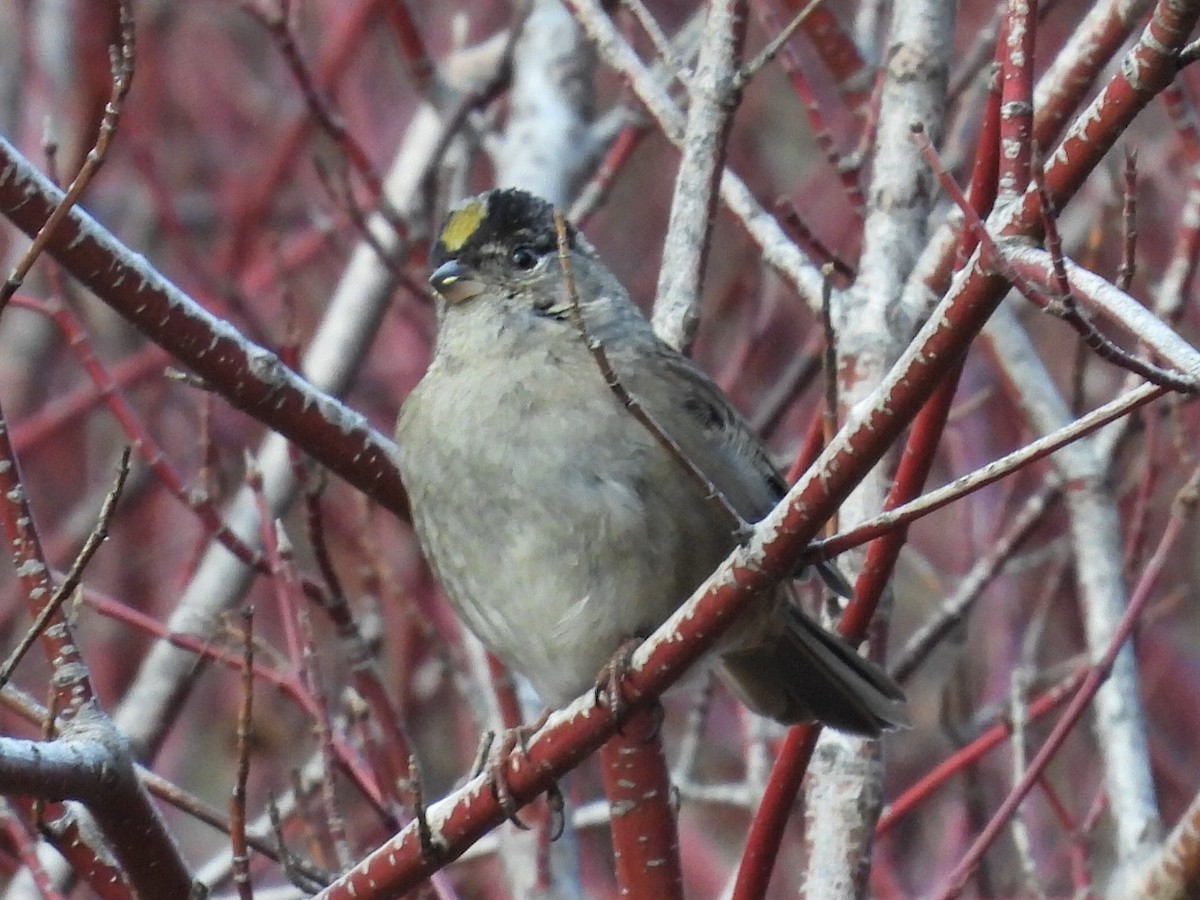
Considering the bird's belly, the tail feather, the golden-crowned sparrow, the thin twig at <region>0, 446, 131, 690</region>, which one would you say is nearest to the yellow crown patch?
the golden-crowned sparrow

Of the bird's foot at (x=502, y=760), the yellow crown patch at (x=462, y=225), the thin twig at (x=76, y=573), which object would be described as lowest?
the bird's foot at (x=502, y=760)

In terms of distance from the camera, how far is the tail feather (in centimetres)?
276

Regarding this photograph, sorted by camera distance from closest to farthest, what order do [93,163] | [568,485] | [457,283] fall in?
1. [93,163]
2. [568,485]
3. [457,283]

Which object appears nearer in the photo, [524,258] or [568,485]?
[568,485]

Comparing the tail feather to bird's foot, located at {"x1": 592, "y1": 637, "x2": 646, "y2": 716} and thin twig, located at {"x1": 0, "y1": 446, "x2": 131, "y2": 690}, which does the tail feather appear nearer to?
bird's foot, located at {"x1": 592, "y1": 637, "x2": 646, "y2": 716}

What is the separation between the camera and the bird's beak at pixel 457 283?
119 inches

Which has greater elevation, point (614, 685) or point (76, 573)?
point (76, 573)

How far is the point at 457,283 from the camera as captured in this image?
3045 mm

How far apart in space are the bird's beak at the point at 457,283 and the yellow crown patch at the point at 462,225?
0.14 ft

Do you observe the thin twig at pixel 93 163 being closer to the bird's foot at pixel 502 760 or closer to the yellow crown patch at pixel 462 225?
the bird's foot at pixel 502 760

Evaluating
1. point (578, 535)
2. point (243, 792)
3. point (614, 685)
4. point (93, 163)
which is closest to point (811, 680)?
point (578, 535)

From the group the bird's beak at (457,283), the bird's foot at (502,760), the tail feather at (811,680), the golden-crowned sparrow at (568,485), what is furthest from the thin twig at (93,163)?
the tail feather at (811,680)

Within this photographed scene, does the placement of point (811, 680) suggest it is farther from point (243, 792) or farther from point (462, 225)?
point (243, 792)

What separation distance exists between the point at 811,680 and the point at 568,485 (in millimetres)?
524
